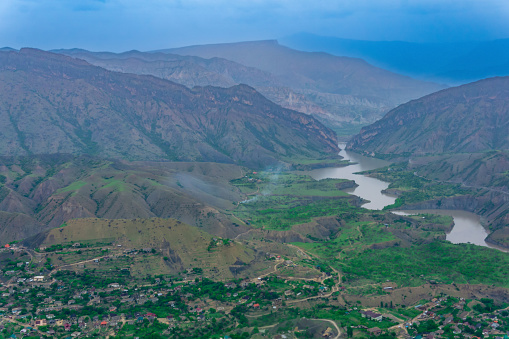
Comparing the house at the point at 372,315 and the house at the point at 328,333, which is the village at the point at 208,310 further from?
the house at the point at 372,315

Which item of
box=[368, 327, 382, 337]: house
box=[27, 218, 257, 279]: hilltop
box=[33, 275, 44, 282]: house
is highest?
box=[27, 218, 257, 279]: hilltop

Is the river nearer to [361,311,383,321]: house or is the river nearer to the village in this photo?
the village

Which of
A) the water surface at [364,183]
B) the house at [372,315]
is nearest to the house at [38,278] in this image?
the house at [372,315]

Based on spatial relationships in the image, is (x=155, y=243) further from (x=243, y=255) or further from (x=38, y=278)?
(x=38, y=278)

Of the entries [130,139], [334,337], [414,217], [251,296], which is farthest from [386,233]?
[130,139]

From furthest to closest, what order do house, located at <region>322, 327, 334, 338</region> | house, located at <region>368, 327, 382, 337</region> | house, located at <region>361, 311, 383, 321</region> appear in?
house, located at <region>361, 311, 383, 321</region> → house, located at <region>368, 327, 382, 337</region> → house, located at <region>322, 327, 334, 338</region>

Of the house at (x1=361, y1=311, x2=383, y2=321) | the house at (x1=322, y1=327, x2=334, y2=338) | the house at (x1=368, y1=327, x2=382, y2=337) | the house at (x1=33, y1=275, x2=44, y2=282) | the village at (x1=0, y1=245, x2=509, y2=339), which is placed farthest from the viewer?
the house at (x1=33, y1=275, x2=44, y2=282)

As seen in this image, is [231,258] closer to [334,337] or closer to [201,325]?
[201,325]

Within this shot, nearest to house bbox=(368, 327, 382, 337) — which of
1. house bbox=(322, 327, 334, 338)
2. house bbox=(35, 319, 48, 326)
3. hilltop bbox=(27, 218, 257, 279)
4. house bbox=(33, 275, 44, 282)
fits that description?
house bbox=(322, 327, 334, 338)

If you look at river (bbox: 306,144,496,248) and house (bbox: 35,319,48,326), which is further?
river (bbox: 306,144,496,248)

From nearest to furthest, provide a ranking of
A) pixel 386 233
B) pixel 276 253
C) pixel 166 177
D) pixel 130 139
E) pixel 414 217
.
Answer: pixel 276 253, pixel 386 233, pixel 414 217, pixel 166 177, pixel 130 139
